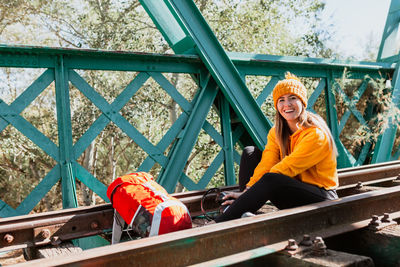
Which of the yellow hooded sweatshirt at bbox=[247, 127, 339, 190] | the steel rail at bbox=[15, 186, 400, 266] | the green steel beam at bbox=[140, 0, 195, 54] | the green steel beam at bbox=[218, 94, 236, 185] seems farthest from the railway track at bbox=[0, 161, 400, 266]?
the green steel beam at bbox=[140, 0, 195, 54]

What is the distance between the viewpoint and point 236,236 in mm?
2438

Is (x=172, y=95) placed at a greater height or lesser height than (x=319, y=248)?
greater

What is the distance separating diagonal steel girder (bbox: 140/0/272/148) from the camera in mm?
5363

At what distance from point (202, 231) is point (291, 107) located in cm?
160

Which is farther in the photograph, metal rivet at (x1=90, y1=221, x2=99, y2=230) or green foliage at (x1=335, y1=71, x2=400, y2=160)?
green foliage at (x1=335, y1=71, x2=400, y2=160)

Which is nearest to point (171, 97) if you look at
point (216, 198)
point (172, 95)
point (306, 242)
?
point (172, 95)

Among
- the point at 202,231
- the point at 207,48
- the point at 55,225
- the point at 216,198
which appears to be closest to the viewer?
the point at 202,231

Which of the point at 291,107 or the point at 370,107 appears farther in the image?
the point at 370,107

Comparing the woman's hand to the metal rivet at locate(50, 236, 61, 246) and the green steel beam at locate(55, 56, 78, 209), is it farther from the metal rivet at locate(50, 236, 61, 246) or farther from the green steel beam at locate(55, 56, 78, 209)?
the green steel beam at locate(55, 56, 78, 209)

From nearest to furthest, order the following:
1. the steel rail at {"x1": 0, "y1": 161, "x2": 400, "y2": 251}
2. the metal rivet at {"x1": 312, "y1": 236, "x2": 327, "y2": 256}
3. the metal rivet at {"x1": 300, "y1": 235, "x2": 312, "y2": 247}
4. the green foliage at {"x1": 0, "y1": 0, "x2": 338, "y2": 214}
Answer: the metal rivet at {"x1": 312, "y1": 236, "x2": 327, "y2": 256}, the metal rivet at {"x1": 300, "y1": 235, "x2": 312, "y2": 247}, the steel rail at {"x1": 0, "y1": 161, "x2": 400, "y2": 251}, the green foliage at {"x1": 0, "y1": 0, "x2": 338, "y2": 214}

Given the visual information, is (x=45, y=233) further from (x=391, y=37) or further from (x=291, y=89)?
(x=391, y=37)

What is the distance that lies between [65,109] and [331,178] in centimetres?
304

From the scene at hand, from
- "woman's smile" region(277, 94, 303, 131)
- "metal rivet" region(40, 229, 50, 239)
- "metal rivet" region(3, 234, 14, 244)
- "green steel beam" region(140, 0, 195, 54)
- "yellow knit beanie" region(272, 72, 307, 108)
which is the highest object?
"green steel beam" region(140, 0, 195, 54)

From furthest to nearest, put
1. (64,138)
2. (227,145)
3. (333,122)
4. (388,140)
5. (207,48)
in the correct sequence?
(388,140), (333,122), (227,145), (207,48), (64,138)
